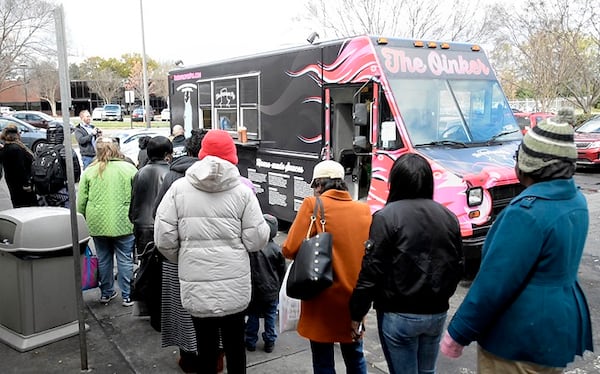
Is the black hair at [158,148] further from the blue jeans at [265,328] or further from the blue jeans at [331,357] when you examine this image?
the blue jeans at [331,357]

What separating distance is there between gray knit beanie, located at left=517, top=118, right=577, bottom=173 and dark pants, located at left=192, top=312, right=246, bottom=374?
76.6 inches

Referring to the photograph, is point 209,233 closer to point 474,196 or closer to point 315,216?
point 315,216

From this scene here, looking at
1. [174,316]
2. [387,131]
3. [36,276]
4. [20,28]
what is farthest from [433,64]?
[20,28]

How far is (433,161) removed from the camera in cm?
595

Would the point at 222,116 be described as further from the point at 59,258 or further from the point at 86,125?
the point at 59,258

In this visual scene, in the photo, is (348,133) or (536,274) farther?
(348,133)

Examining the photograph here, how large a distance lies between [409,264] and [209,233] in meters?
1.18

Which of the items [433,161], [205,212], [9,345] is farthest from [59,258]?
[433,161]

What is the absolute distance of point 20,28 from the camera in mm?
27188

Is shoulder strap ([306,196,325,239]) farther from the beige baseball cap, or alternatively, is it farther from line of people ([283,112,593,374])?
the beige baseball cap

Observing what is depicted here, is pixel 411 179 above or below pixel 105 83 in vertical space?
below

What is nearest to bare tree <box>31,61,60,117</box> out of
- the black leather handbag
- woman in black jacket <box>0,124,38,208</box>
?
woman in black jacket <box>0,124,38,208</box>

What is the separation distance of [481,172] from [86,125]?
8.35m

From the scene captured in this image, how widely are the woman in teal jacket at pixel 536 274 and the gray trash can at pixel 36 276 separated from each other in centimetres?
346
